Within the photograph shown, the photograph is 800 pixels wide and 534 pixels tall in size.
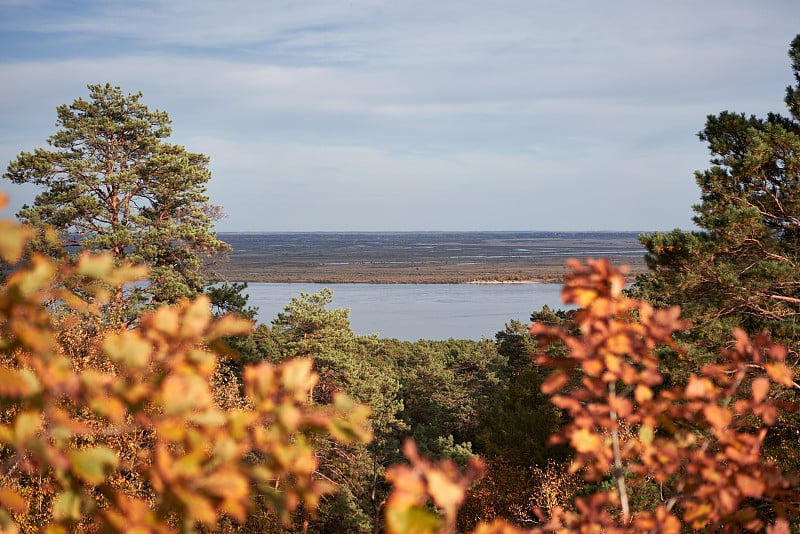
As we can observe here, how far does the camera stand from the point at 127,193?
68.6 feet

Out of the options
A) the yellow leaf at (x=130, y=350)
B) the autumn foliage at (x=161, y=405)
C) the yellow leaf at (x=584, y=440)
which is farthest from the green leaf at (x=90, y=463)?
the yellow leaf at (x=584, y=440)

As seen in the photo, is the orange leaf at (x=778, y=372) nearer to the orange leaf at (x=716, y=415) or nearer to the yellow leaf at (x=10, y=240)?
the orange leaf at (x=716, y=415)

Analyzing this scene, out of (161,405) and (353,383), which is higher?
(161,405)

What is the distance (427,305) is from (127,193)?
185 feet

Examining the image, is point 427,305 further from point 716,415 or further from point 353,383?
point 716,415

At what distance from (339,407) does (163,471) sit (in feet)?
1.22

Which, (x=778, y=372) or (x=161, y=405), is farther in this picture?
(x=778, y=372)

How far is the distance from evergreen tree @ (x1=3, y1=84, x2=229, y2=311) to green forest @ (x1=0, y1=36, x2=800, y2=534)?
0.08 m

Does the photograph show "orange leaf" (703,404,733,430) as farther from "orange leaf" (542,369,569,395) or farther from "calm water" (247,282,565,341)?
"calm water" (247,282,565,341)

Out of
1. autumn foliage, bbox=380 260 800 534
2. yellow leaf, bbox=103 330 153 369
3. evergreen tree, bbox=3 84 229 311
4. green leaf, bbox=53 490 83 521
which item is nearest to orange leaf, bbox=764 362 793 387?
autumn foliage, bbox=380 260 800 534

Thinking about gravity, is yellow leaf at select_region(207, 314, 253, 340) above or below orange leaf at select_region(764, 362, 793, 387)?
above

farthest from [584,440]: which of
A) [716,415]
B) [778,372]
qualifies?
[778,372]

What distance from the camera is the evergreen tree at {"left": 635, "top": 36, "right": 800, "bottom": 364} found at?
10172 millimetres

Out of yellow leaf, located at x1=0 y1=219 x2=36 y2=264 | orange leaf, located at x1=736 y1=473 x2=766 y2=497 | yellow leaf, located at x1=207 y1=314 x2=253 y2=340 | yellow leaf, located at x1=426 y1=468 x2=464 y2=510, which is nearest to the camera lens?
yellow leaf, located at x1=0 y1=219 x2=36 y2=264
